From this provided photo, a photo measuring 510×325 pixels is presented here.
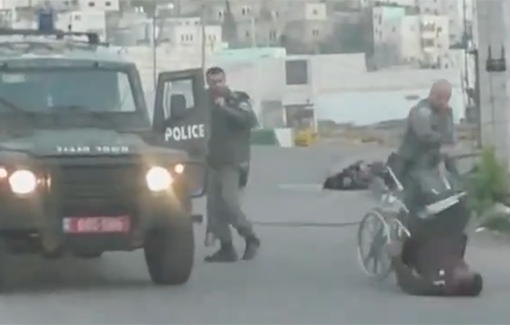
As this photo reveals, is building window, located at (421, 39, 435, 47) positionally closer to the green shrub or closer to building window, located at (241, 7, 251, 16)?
building window, located at (241, 7, 251, 16)

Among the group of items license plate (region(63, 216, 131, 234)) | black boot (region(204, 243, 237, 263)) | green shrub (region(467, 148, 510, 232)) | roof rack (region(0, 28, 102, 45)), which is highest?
roof rack (region(0, 28, 102, 45))

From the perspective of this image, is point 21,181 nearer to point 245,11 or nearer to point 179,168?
point 179,168

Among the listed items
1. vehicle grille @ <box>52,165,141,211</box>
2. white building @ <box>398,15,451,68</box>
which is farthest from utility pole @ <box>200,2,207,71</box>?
vehicle grille @ <box>52,165,141,211</box>

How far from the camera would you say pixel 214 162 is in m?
14.3

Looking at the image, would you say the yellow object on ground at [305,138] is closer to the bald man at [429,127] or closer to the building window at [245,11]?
the building window at [245,11]

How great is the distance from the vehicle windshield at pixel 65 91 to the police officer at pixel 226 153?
1017 mm

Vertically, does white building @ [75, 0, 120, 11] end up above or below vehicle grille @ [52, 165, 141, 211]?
above

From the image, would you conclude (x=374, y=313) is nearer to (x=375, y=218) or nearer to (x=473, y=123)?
(x=375, y=218)

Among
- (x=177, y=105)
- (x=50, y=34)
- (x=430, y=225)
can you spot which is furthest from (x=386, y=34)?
(x=430, y=225)

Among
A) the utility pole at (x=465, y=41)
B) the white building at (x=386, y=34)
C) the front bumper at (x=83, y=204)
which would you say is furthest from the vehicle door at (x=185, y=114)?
the white building at (x=386, y=34)

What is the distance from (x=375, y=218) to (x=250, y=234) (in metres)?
1.79

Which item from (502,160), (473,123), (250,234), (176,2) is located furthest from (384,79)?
(250,234)

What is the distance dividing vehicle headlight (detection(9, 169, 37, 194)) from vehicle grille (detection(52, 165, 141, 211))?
7.4 inches

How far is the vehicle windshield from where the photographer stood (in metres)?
13.1
